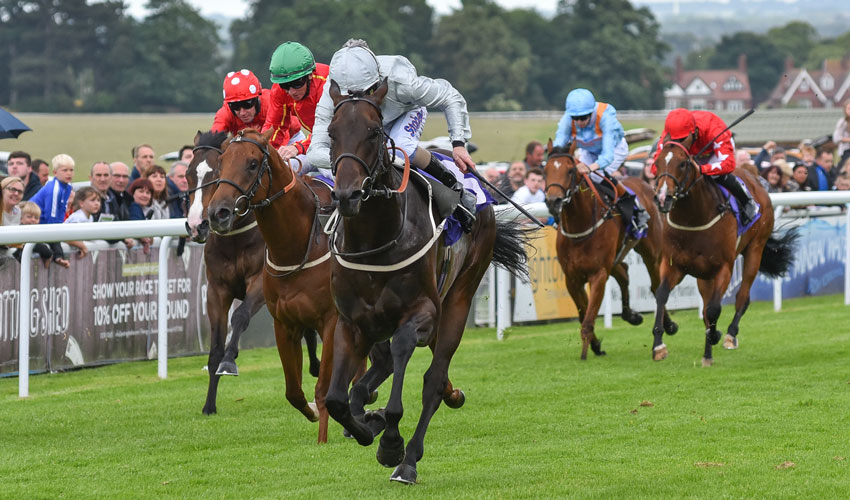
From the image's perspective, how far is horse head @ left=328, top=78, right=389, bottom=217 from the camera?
16.0 feet

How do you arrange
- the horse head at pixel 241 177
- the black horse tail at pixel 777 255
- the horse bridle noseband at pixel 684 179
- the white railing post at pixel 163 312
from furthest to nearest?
the black horse tail at pixel 777 255 < the horse bridle noseband at pixel 684 179 < the white railing post at pixel 163 312 < the horse head at pixel 241 177

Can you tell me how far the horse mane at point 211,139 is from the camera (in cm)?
720

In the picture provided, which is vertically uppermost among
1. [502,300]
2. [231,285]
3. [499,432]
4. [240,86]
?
[240,86]

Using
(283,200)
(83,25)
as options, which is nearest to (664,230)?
(283,200)

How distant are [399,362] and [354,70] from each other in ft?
4.01

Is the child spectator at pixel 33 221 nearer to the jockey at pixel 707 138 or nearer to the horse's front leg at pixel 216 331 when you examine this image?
the horse's front leg at pixel 216 331

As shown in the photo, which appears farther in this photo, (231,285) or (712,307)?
(712,307)

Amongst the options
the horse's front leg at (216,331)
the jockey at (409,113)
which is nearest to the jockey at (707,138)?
the horse's front leg at (216,331)

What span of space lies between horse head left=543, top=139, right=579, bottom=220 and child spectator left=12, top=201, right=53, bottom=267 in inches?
148

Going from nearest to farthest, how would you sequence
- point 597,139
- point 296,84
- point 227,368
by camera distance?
1. point 296,84
2. point 227,368
3. point 597,139

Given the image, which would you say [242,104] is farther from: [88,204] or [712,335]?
[712,335]

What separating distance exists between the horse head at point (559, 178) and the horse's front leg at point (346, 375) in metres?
4.77

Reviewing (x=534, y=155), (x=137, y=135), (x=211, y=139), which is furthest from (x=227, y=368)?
(x=137, y=135)

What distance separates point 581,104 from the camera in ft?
34.0
